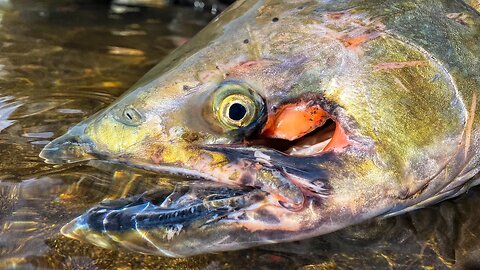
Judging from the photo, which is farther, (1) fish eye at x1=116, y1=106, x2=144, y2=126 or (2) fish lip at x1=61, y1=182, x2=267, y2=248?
(1) fish eye at x1=116, y1=106, x2=144, y2=126

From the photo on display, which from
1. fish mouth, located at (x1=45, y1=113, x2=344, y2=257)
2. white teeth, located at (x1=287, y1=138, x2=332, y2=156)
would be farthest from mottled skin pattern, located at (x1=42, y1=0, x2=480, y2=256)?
white teeth, located at (x1=287, y1=138, x2=332, y2=156)

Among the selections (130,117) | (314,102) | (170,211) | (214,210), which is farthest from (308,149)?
(130,117)

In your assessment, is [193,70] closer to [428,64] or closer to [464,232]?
[428,64]

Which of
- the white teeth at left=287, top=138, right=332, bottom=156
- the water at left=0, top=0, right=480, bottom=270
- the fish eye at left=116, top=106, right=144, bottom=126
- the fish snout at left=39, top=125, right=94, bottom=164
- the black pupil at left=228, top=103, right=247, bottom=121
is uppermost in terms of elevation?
the black pupil at left=228, top=103, right=247, bottom=121

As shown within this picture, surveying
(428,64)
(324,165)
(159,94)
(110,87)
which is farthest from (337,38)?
(110,87)

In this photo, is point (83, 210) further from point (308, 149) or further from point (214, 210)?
point (308, 149)

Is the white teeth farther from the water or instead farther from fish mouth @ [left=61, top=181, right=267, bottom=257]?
the water

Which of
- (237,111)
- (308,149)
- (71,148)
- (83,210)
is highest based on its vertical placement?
(237,111)

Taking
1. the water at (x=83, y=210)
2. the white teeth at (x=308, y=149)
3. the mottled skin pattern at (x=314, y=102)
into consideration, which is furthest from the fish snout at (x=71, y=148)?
the white teeth at (x=308, y=149)
